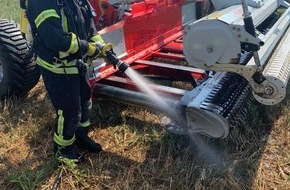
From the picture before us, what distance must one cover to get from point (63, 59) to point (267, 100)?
167 cm

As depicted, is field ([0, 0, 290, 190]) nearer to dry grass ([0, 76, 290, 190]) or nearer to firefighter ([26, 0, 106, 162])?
dry grass ([0, 76, 290, 190])

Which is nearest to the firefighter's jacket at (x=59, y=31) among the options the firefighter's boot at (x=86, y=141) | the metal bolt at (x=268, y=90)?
the firefighter's boot at (x=86, y=141)

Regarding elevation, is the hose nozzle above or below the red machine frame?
above

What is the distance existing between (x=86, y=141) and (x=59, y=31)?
1.21 metres

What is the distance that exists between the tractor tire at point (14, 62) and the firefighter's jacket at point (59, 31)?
1.31 meters

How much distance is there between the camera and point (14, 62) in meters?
4.36

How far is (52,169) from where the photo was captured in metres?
3.39

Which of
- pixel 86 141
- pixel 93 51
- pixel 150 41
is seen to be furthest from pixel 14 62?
pixel 150 41

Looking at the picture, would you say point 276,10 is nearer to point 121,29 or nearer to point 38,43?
point 121,29

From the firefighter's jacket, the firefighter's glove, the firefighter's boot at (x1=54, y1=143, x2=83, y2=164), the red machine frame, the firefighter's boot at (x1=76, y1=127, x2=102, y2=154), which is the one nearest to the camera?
the firefighter's jacket

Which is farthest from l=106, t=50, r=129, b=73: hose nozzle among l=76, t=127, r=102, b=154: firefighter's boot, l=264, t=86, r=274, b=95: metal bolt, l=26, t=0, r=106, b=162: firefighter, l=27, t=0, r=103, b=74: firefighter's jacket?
l=264, t=86, r=274, b=95: metal bolt

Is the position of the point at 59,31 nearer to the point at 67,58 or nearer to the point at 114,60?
the point at 67,58

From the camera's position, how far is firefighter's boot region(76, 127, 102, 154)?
3613 mm

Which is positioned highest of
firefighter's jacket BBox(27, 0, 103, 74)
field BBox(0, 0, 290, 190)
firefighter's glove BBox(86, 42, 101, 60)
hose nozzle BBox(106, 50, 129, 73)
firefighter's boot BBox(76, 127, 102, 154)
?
firefighter's jacket BBox(27, 0, 103, 74)
